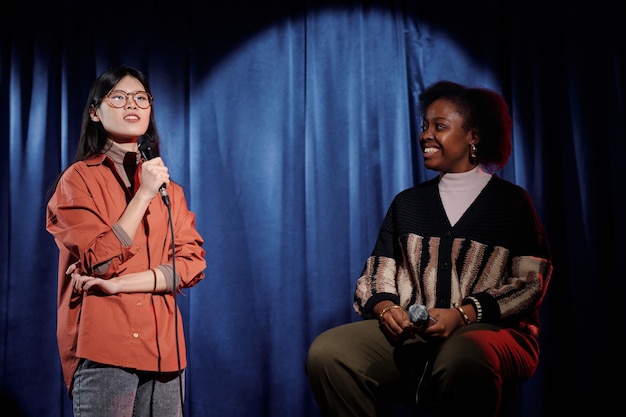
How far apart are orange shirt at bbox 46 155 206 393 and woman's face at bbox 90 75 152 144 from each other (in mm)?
113

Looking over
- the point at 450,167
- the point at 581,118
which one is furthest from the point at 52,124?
the point at 581,118

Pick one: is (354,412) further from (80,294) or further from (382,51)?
(382,51)

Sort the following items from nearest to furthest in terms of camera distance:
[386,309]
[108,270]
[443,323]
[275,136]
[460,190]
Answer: [108,270], [443,323], [386,309], [460,190], [275,136]

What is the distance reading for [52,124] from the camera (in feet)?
10.5

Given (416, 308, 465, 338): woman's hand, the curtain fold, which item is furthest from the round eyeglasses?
(416, 308, 465, 338): woman's hand

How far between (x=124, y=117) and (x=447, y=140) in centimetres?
119

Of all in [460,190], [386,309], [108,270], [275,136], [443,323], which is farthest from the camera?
[275,136]

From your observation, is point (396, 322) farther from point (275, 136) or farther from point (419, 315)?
point (275, 136)

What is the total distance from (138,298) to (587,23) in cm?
238

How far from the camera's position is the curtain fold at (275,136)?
2.89m

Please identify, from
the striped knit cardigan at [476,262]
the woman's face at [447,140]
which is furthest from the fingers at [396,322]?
the woman's face at [447,140]

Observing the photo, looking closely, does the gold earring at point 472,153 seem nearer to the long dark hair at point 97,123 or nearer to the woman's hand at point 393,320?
the woman's hand at point 393,320

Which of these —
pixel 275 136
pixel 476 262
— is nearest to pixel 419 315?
pixel 476 262

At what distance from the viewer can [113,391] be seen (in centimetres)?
184
